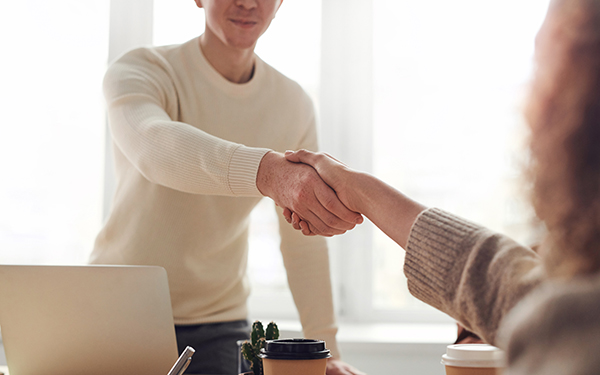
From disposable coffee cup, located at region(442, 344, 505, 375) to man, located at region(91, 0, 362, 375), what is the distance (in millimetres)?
471

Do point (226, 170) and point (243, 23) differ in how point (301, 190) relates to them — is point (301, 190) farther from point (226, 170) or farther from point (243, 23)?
point (243, 23)

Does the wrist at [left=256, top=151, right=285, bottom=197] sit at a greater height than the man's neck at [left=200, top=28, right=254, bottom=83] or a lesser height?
lesser

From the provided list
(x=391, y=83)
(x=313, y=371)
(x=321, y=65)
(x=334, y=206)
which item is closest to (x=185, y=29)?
(x=321, y=65)

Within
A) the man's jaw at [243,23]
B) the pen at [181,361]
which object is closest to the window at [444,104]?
the man's jaw at [243,23]

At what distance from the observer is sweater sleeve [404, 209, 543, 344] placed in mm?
621

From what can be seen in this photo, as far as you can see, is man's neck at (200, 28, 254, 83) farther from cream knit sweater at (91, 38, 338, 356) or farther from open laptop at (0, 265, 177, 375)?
open laptop at (0, 265, 177, 375)

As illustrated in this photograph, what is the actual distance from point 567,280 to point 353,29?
2.32 meters

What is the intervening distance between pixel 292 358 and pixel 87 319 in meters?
0.44

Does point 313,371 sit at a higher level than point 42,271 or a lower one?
lower

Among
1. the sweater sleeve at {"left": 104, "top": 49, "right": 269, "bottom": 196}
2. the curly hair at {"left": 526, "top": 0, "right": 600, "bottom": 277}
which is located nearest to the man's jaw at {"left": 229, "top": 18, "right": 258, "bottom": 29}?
the sweater sleeve at {"left": 104, "top": 49, "right": 269, "bottom": 196}

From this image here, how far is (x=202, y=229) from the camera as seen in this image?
162cm

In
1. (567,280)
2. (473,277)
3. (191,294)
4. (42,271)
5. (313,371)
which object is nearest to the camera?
(567,280)

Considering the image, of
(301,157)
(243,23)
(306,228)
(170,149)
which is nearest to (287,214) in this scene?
(306,228)

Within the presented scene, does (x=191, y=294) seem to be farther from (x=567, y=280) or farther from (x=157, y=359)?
(x=567, y=280)
